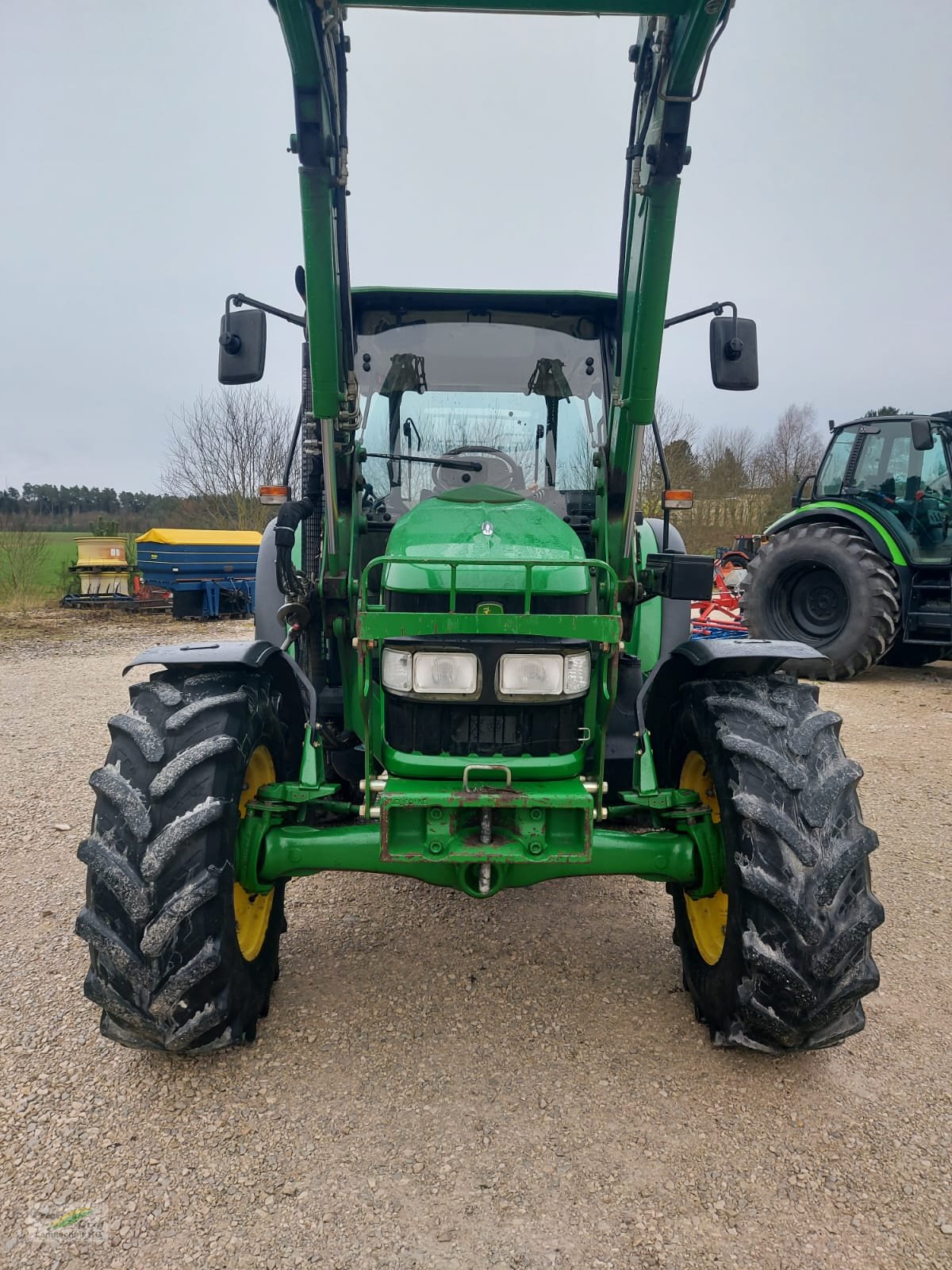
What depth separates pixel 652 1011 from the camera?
283 cm

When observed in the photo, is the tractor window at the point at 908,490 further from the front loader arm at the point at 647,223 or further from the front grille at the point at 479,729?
the front grille at the point at 479,729

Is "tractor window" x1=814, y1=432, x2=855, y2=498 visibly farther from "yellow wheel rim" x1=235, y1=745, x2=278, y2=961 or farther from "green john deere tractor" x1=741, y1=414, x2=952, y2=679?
"yellow wheel rim" x1=235, y1=745, x2=278, y2=961

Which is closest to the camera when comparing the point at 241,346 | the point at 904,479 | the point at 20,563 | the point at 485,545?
the point at 485,545

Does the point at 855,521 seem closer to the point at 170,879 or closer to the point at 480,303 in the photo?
the point at 480,303

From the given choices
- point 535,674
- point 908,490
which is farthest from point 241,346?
point 908,490

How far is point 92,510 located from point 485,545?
2880 centimetres

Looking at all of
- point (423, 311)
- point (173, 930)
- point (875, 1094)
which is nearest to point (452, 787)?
point (173, 930)

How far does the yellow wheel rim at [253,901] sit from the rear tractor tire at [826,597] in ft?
20.3

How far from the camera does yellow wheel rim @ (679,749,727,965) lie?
276 centimetres

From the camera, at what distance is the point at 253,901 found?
2.81 m

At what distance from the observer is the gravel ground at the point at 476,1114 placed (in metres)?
1.94

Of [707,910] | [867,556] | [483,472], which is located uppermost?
[483,472]

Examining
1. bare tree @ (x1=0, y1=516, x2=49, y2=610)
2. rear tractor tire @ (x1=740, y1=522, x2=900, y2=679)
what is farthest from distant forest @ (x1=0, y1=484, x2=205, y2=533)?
rear tractor tire @ (x1=740, y1=522, x2=900, y2=679)

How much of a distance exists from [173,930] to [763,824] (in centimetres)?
165
